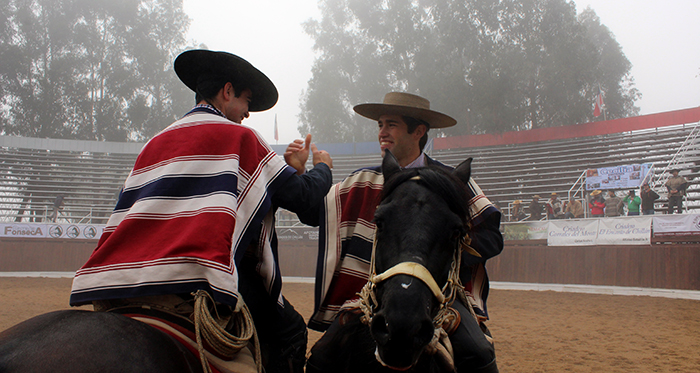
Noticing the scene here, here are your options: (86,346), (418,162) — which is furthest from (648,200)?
(86,346)

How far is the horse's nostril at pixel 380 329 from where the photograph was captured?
1539 mm

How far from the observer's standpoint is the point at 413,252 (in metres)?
1.71

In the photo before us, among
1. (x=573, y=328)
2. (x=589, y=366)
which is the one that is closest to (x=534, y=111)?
(x=573, y=328)

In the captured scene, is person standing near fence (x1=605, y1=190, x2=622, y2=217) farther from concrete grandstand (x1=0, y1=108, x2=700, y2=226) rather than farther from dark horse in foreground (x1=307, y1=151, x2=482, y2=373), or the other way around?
dark horse in foreground (x1=307, y1=151, x2=482, y2=373)

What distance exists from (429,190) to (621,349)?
19.7ft

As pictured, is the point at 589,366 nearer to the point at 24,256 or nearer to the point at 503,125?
the point at 24,256

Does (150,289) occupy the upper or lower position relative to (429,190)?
lower

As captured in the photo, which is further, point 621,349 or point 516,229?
point 516,229

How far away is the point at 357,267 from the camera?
247 centimetres

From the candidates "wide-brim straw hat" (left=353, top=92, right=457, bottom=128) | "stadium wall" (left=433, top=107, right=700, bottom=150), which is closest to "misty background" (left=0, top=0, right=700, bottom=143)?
"stadium wall" (left=433, top=107, right=700, bottom=150)

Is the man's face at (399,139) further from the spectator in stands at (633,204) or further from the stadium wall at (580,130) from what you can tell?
the stadium wall at (580,130)

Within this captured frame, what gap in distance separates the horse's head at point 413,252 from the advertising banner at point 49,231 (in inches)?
676

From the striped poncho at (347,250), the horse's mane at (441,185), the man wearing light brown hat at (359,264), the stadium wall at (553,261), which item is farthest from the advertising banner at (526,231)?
the horse's mane at (441,185)

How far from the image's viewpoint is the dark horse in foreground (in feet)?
5.02
